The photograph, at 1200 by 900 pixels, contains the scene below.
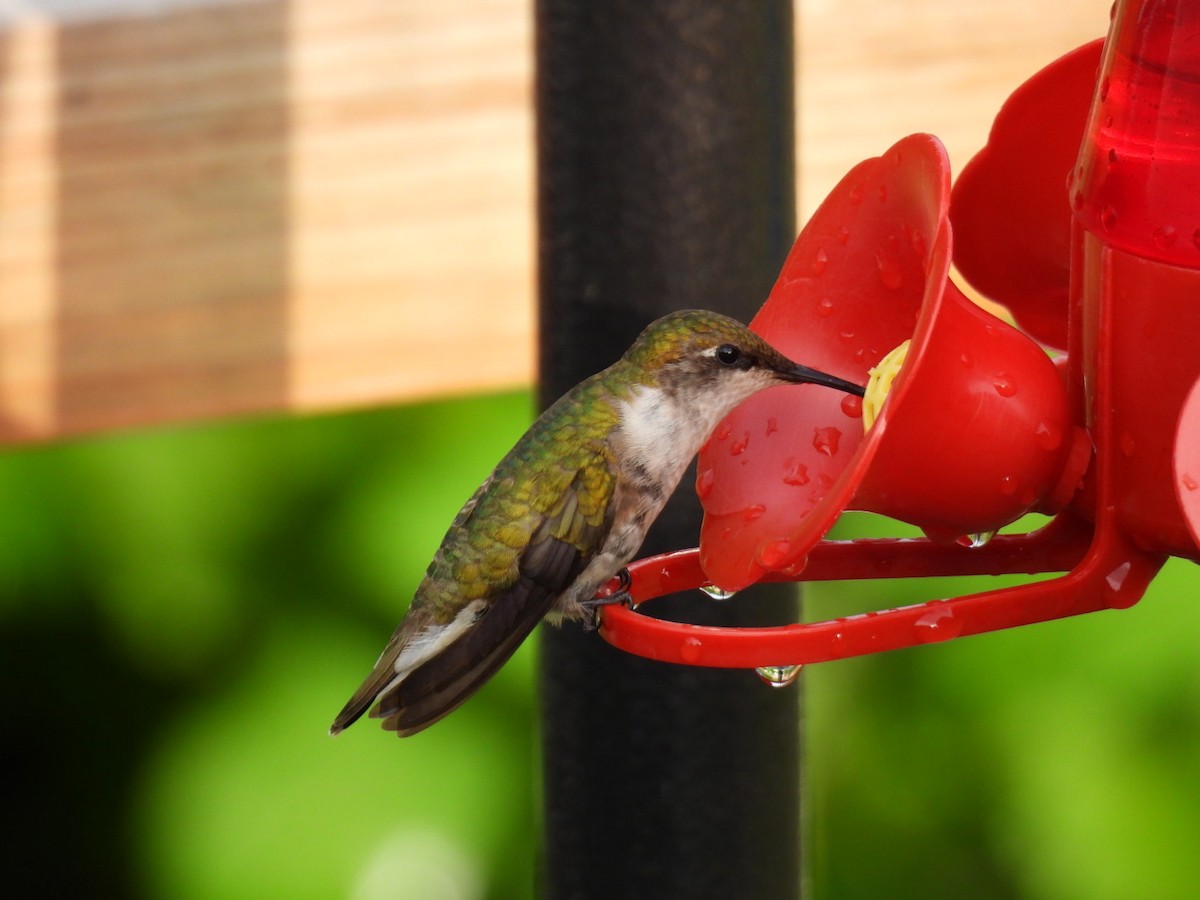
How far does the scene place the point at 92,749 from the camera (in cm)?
422

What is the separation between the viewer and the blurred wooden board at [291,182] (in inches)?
164

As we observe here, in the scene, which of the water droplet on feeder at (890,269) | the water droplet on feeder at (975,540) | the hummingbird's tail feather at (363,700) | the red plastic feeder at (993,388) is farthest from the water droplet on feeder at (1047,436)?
the hummingbird's tail feather at (363,700)

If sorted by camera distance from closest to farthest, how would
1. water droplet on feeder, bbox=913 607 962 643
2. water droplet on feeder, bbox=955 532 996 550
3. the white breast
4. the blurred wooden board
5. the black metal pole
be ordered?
water droplet on feeder, bbox=913 607 962 643
water droplet on feeder, bbox=955 532 996 550
the black metal pole
the white breast
the blurred wooden board

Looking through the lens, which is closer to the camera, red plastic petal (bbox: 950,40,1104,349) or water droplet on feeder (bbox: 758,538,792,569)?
water droplet on feeder (bbox: 758,538,792,569)

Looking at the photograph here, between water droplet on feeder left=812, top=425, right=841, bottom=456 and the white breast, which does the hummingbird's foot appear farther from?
water droplet on feeder left=812, top=425, right=841, bottom=456

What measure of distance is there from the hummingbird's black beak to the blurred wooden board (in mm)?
2193

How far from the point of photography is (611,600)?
6.73ft

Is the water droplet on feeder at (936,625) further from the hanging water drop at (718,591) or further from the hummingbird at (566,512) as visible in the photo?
the hummingbird at (566,512)

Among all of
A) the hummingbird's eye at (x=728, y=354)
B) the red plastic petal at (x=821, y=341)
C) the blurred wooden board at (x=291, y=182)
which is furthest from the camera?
the blurred wooden board at (x=291, y=182)

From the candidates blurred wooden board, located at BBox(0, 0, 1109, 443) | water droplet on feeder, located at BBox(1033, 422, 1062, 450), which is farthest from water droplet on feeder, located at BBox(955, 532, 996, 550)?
blurred wooden board, located at BBox(0, 0, 1109, 443)

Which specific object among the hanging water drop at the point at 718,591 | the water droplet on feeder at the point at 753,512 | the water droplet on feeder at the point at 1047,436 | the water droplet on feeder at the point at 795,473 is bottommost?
the hanging water drop at the point at 718,591

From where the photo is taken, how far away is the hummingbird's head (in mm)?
1997

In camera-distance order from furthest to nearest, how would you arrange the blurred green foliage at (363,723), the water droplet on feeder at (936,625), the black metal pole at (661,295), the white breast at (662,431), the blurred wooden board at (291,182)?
1. the blurred wooden board at (291,182)
2. the blurred green foliage at (363,723)
3. the white breast at (662,431)
4. the black metal pole at (661,295)
5. the water droplet on feeder at (936,625)

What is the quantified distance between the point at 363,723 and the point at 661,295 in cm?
215
